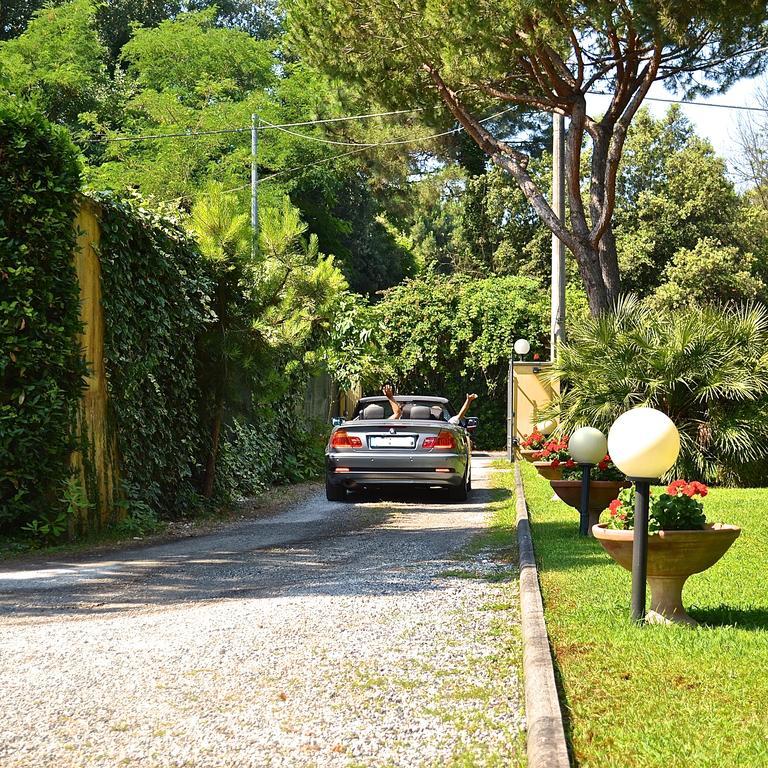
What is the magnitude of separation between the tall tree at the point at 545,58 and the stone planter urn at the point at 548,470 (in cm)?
667

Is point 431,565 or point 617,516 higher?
point 617,516

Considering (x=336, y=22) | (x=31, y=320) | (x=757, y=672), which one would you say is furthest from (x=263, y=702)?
(x=336, y=22)

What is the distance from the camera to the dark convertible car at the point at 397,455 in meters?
13.8

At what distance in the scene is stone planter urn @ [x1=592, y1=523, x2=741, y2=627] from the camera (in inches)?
222

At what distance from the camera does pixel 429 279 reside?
32.7 m

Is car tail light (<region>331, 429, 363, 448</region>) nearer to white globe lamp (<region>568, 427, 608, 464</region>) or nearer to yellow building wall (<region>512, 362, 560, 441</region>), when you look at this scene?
white globe lamp (<region>568, 427, 608, 464</region>)

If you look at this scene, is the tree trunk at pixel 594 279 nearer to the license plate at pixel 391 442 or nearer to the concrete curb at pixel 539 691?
the license plate at pixel 391 442

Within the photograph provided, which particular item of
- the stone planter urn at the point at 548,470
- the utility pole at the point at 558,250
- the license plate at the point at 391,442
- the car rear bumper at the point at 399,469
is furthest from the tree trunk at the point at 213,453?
the utility pole at the point at 558,250

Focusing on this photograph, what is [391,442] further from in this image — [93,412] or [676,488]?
[676,488]

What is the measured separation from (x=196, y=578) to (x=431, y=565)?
1.83 metres

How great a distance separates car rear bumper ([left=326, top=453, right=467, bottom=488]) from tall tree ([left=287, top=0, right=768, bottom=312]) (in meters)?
6.13

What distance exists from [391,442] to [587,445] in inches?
194

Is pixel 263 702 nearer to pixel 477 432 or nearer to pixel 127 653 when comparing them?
pixel 127 653

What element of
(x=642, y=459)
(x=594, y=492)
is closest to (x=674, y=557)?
(x=642, y=459)
